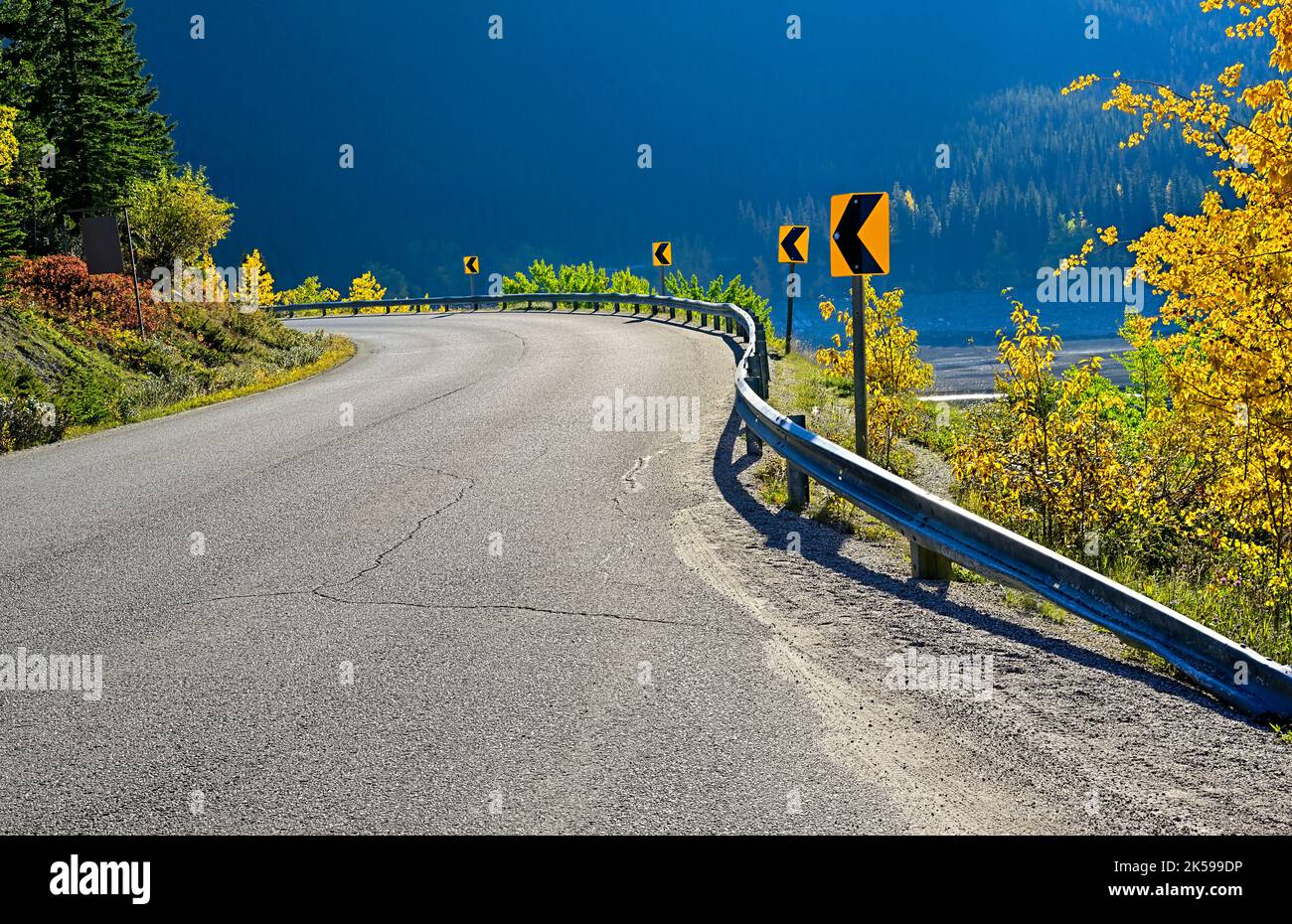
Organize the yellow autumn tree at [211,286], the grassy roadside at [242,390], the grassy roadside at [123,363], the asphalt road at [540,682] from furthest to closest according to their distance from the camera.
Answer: the yellow autumn tree at [211,286] < the grassy roadside at [242,390] < the grassy roadside at [123,363] < the asphalt road at [540,682]

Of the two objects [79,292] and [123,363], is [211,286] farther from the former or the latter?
[123,363]

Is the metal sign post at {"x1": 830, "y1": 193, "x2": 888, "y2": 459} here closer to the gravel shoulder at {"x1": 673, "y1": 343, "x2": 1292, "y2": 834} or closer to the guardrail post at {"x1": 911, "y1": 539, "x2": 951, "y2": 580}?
the guardrail post at {"x1": 911, "y1": 539, "x2": 951, "y2": 580}

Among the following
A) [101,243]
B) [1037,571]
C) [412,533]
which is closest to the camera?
[1037,571]

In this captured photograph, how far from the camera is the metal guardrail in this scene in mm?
4238

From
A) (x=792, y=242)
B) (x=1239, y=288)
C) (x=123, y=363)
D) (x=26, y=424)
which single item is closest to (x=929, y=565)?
(x=1239, y=288)

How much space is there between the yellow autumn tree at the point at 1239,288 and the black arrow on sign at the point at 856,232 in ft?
5.95

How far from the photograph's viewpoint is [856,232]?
8.60 metres

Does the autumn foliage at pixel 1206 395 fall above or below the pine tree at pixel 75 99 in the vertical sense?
below

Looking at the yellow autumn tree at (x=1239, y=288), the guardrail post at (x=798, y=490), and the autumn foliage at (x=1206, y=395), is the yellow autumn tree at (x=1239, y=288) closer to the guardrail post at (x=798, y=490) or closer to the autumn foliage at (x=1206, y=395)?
the autumn foliage at (x=1206, y=395)

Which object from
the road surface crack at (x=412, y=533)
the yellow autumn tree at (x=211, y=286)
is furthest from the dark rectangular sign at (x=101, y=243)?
the yellow autumn tree at (x=211, y=286)

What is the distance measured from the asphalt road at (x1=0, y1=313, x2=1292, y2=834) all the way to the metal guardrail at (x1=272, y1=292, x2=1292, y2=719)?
17cm

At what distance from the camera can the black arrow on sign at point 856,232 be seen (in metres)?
8.51

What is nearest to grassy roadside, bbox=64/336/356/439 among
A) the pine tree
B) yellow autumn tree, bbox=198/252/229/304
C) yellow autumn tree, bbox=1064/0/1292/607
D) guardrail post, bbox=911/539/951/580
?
yellow autumn tree, bbox=198/252/229/304

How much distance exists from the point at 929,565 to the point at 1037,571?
3.24 feet
